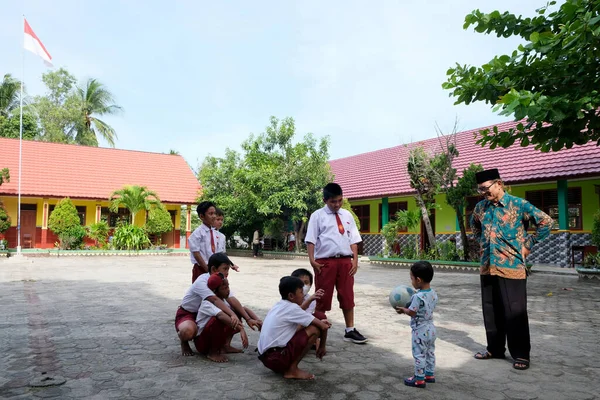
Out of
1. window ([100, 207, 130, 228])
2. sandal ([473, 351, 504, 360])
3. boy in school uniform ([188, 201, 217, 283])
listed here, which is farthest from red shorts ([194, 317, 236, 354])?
window ([100, 207, 130, 228])

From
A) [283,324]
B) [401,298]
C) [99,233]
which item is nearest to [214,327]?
[283,324]

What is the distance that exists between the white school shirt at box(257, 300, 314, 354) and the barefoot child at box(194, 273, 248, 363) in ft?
1.53

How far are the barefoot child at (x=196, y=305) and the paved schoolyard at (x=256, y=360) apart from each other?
0.70 ft

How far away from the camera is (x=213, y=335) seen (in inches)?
169

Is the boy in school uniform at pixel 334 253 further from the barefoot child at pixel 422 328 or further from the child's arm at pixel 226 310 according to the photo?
the barefoot child at pixel 422 328

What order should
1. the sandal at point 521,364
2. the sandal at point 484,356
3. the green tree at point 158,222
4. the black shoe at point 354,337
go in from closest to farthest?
the sandal at point 521,364 → the sandal at point 484,356 → the black shoe at point 354,337 → the green tree at point 158,222

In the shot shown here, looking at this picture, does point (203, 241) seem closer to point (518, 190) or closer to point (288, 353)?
point (288, 353)

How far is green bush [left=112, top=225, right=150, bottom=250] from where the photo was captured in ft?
72.7

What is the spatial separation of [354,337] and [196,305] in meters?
1.70

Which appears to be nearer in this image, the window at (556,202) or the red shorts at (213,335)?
the red shorts at (213,335)

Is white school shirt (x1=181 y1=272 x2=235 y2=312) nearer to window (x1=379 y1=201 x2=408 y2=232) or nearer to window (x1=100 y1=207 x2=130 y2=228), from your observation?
window (x1=379 y1=201 x2=408 y2=232)

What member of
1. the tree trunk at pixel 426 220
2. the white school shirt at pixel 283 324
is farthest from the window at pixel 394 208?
the white school shirt at pixel 283 324

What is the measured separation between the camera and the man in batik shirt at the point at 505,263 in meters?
4.21

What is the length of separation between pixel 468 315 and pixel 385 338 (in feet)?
7.01
